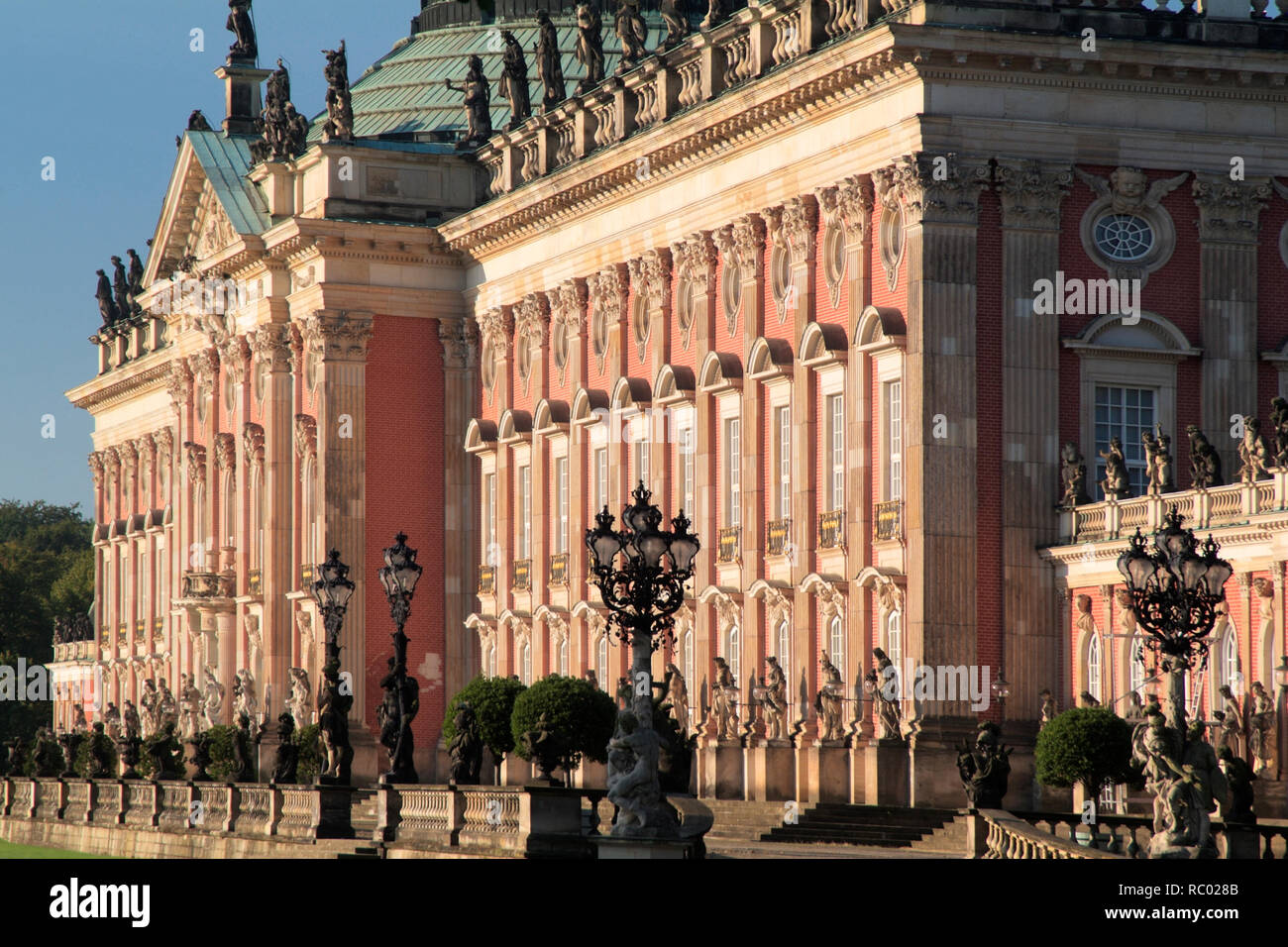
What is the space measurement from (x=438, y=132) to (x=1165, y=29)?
2735cm

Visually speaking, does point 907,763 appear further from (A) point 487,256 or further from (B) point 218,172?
(B) point 218,172

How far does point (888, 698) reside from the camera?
150 feet

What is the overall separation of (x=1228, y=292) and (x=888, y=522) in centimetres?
681

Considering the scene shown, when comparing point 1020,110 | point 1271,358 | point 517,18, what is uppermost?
point 517,18

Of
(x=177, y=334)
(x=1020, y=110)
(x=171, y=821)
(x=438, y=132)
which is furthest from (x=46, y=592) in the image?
(x=1020, y=110)

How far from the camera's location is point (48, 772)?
75438 mm

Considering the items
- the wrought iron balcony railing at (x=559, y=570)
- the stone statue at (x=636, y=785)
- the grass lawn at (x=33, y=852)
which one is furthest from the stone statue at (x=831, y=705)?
the grass lawn at (x=33, y=852)

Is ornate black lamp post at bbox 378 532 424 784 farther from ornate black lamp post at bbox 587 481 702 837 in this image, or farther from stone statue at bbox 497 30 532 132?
stone statue at bbox 497 30 532 132

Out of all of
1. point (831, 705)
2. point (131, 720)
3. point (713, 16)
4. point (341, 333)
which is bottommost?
point (131, 720)

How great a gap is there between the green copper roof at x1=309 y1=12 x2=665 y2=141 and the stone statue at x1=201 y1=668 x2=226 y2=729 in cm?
1481

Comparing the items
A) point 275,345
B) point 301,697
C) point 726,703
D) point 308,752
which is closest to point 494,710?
point 726,703

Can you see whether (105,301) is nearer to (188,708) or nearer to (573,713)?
(188,708)

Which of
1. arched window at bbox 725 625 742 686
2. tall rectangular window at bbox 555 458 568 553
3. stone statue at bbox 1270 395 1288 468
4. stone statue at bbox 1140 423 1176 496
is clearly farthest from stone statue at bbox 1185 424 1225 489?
tall rectangular window at bbox 555 458 568 553

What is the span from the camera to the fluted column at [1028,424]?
45.6 metres
